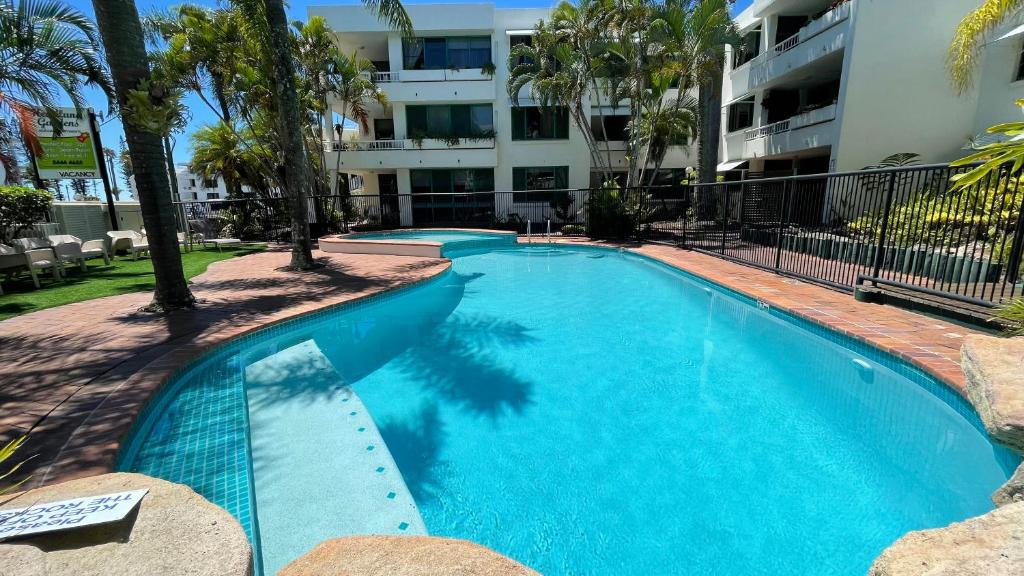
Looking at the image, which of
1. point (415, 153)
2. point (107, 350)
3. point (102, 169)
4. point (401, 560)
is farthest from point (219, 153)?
point (401, 560)

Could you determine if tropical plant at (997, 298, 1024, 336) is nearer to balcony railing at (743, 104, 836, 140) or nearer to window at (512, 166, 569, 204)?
balcony railing at (743, 104, 836, 140)

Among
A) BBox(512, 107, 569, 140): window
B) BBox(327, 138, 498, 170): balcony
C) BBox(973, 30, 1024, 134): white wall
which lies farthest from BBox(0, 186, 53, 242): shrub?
BBox(973, 30, 1024, 134): white wall

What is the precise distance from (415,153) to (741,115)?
50.9 ft

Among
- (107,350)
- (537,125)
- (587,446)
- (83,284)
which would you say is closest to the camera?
(587,446)

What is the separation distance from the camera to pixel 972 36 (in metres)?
8.77

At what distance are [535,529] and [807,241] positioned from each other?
8122 millimetres

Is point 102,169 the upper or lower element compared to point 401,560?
upper

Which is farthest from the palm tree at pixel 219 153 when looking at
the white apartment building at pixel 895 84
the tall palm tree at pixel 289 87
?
the white apartment building at pixel 895 84

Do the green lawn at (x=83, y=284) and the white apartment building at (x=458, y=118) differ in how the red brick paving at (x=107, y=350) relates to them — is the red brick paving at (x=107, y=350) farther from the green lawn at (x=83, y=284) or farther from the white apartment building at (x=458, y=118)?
the white apartment building at (x=458, y=118)

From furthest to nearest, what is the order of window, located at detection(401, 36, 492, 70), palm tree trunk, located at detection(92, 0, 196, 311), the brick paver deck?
window, located at detection(401, 36, 492, 70), palm tree trunk, located at detection(92, 0, 196, 311), the brick paver deck

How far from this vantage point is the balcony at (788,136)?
14.1 metres

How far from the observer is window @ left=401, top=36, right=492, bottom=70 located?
21094 millimetres

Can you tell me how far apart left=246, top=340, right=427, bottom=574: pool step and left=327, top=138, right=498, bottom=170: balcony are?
1782 cm

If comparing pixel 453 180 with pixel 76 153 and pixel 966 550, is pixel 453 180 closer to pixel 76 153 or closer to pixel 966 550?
pixel 76 153
